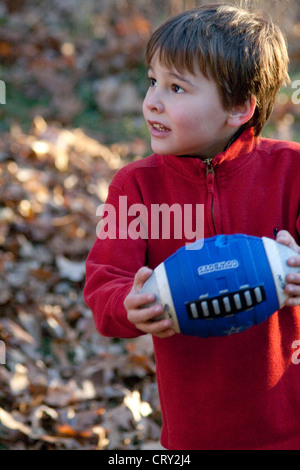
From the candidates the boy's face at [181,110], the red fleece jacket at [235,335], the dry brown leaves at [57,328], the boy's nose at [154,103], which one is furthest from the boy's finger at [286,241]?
the dry brown leaves at [57,328]

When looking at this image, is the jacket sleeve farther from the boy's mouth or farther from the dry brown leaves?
the dry brown leaves

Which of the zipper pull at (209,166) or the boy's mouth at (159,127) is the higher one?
the boy's mouth at (159,127)

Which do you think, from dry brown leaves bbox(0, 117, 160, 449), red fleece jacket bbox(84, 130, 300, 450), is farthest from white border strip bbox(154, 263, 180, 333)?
dry brown leaves bbox(0, 117, 160, 449)

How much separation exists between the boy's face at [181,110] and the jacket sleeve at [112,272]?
0.29 meters

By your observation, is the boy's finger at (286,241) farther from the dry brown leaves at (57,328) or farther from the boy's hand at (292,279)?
the dry brown leaves at (57,328)

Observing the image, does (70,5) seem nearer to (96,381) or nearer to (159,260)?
(96,381)

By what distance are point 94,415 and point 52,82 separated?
15.2 ft

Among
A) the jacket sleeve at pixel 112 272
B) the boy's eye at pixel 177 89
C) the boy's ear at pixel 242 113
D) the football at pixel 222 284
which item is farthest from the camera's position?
the boy's ear at pixel 242 113

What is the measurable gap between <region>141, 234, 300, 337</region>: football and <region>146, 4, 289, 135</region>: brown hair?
63cm

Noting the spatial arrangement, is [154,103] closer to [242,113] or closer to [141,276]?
[242,113]

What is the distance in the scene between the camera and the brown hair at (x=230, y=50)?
2.34m

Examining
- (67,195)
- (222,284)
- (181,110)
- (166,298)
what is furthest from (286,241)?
(67,195)

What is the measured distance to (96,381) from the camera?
13.0 ft
